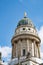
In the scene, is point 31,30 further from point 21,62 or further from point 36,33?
point 21,62

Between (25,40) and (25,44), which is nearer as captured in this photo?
(25,44)

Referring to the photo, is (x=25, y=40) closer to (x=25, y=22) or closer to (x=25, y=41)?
(x=25, y=41)

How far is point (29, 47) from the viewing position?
87812 mm

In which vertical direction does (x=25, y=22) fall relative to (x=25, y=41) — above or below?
above

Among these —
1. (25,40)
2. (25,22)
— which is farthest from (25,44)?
(25,22)

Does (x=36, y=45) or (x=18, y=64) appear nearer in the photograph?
(x=18, y=64)

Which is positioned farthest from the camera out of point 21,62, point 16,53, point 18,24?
point 18,24

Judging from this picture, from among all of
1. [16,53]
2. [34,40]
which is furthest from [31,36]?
[16,53]

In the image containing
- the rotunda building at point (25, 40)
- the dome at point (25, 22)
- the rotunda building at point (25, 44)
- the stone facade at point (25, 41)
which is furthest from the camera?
the dome at point (25, 22)

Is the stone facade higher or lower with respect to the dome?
lower

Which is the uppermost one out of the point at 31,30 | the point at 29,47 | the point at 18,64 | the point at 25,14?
the point at 25,14

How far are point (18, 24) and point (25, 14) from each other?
5593 mm

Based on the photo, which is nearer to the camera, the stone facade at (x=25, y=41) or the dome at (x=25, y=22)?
the stone facade at (x=25, y=41)

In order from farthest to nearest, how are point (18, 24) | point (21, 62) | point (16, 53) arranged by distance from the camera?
point (18, 24) < point (16, 53) < point (21, 62)
